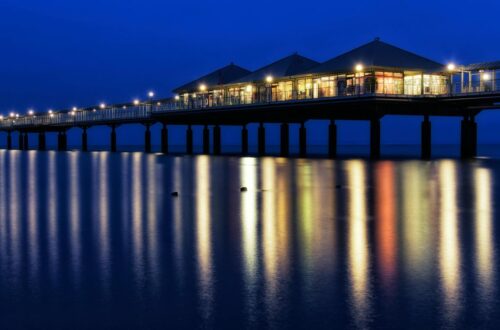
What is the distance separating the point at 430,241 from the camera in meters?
A: 11.2

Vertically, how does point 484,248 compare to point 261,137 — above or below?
below

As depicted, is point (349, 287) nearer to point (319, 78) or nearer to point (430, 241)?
point (430, 241)

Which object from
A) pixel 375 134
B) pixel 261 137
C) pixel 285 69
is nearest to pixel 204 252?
pixel 375 134

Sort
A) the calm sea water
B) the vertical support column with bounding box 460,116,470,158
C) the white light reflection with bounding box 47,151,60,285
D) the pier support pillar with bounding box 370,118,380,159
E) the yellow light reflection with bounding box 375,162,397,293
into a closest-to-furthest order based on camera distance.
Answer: the calm sea water < the yellow light reflection with bounding box 375,162,397,293 < the white light reflection with bounding box 47,151,60,285 < the pier support pillar with bounding box 370,118,380,159 < the vertical support column with bounding box 460,116,470,158

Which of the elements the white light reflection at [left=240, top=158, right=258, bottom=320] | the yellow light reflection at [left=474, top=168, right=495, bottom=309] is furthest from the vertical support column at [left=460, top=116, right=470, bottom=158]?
the white light reflection at [left=240, top=158, right=258, bottom=320]

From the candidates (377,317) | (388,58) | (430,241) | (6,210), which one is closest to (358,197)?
(430,241)

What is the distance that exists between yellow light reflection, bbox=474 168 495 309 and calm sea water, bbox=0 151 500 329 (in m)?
0.03

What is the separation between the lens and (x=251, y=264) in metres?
9.12

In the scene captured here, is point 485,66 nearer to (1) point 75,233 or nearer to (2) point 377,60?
(2) point 377,60

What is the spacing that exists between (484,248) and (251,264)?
4184 millimetres

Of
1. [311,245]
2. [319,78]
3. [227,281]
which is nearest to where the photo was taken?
[227,281]

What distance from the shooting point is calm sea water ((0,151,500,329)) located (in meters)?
6.55

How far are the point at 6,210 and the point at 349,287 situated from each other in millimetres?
12333

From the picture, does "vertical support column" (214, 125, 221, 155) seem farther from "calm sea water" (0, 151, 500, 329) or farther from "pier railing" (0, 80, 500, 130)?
"calm sea water" (0, 151, 500, 329)
